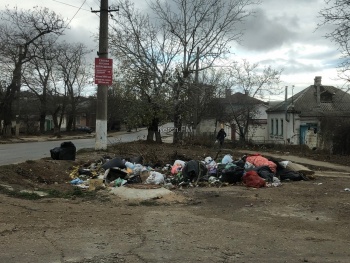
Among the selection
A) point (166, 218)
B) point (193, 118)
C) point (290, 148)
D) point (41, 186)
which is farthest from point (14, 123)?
point (166, 218)

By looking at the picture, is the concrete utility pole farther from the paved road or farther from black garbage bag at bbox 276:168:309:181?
black garbage bag at bbox 276:168:309:181

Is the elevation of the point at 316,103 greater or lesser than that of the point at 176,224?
greater

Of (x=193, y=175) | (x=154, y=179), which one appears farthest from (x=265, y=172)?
(x=154, y=179)

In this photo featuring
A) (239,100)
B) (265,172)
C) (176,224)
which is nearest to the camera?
(176,224)

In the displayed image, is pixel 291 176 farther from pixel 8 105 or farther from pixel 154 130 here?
pixel 8 105

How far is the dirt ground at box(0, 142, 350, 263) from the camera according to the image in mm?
5285

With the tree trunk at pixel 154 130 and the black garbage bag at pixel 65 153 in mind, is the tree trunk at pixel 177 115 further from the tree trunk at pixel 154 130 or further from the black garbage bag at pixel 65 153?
the black garbage bag at pixel 65 153

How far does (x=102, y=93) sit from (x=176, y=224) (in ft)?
40.2

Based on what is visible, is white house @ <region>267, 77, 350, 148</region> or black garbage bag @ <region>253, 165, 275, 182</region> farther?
white house @ <region>267, 77, 350, 148</region>

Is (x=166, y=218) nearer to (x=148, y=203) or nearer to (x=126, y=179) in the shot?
(x=148, y=203)

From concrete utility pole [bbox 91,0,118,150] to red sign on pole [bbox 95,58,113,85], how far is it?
1.07 ft

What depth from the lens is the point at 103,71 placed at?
59.4ft

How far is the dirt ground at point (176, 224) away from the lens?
529cm

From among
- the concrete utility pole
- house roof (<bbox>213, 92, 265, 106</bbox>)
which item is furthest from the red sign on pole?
house roof (<bbox>213, 92, 265, 106</bbox>)
